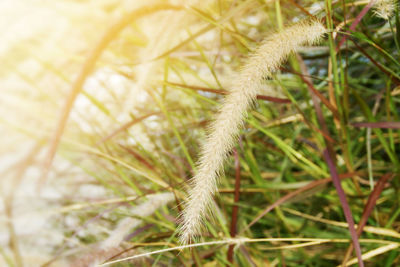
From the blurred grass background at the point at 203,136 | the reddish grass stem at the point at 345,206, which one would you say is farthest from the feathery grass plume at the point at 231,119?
the reddish grass stem at the point at 345,206

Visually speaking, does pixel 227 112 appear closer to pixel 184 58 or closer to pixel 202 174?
pixel 202 174

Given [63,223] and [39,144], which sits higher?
[39,144]

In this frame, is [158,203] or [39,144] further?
[39,144]

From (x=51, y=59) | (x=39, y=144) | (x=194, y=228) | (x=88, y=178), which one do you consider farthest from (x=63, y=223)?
(x=194, y=228)

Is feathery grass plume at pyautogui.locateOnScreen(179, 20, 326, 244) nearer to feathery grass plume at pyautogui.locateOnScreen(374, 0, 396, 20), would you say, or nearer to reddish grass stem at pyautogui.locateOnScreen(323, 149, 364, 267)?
feathery grass plume at pyautogui.locateOnScreen(374, 0, 396, 20)

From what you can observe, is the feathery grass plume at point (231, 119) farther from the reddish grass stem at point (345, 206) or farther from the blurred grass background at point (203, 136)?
the reddish grass stem at point (345, 206)
